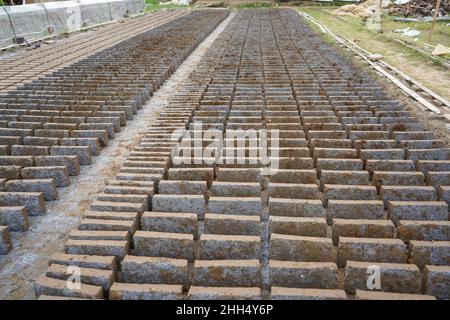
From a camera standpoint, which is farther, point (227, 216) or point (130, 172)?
point (130, 172)

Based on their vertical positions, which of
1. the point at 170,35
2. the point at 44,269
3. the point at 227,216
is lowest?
the point at 44,269

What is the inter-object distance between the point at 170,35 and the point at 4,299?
12.0 m

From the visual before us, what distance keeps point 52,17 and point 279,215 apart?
656 inches

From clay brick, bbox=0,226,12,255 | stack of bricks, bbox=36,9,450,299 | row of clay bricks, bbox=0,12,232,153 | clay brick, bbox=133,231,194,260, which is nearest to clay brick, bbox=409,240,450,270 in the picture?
stack of bricks, bbox=36,9,450,299

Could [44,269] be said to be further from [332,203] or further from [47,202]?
[332,203]

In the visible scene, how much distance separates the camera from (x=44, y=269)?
9.57 feet

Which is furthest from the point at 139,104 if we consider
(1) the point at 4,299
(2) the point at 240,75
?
(1) the point at 4,299

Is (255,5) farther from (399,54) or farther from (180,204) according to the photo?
(180,204)

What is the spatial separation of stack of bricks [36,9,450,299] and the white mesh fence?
11.3m

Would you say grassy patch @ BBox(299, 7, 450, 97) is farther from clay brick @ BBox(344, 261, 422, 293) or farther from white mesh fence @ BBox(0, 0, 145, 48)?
white mesh fence @ BBox(0, 0, 145, 48)

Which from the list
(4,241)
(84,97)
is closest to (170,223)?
(4,241)

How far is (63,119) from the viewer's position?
5.62 m

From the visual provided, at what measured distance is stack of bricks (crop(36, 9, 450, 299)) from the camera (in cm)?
257
